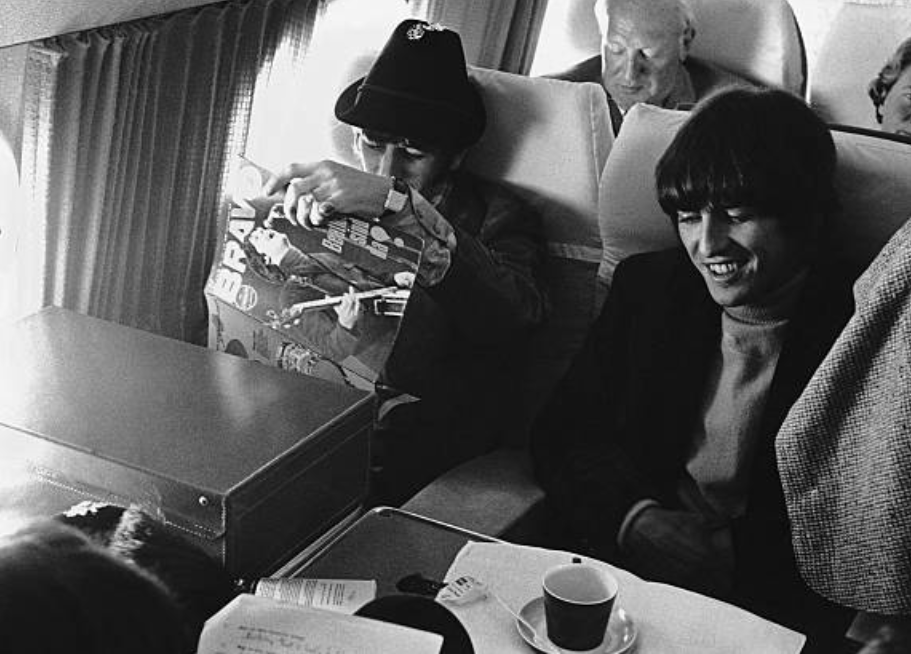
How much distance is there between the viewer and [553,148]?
2.03 meters

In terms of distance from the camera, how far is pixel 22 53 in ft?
5.87

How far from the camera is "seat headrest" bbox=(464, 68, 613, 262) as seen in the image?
201cm

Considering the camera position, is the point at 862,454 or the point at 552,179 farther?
the point at 552,179

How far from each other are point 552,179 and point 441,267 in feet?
1.07

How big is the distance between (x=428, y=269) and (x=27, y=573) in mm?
777

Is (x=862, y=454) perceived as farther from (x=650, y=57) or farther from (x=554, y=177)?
(x=650, y=57)

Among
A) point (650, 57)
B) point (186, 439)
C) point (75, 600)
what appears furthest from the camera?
point (650, 57)

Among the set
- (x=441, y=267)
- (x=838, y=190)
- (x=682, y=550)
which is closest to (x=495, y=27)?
(x=441, y=267)

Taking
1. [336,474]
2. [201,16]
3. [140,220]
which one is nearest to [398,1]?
[201,16]

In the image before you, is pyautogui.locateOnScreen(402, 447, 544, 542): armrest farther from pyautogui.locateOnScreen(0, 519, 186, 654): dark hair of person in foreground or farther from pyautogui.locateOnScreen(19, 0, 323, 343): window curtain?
pyautogui.locateOnScreen(19, 0, 323, 343): window curtain

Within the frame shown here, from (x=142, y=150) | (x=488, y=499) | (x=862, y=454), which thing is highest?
(x=862, y=454)

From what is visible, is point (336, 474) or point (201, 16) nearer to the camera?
point (336, 474)

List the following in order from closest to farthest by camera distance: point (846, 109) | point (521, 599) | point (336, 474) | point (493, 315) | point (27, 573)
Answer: point (27, 573) < point (521, 599) < point (336, 474) < point (493, 315) < point (846, 109)

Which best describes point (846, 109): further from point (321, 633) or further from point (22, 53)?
point (321, 633)
